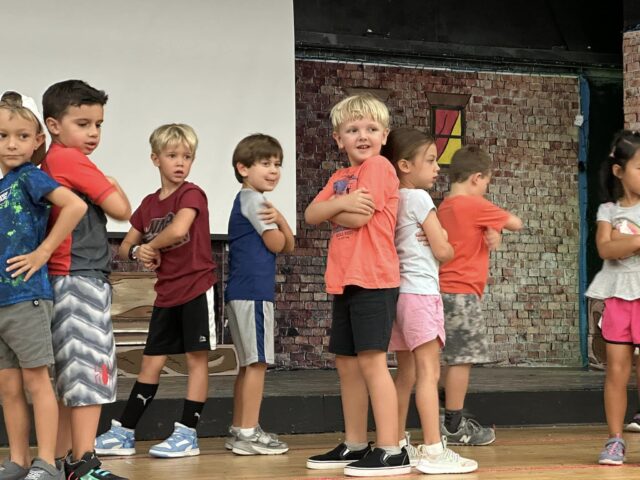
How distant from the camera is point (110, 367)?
340cm

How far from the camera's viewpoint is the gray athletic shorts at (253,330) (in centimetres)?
438

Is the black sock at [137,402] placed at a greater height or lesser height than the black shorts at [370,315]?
lesser

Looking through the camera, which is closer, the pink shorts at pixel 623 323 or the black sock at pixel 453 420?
the pink shorts at pixel 623 323

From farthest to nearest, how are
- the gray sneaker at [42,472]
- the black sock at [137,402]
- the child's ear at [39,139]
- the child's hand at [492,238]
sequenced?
the child's hand at [492,238] < the black sock at [137,402] < the child's ear at [39,139] < the gray sneaker at [42,472]

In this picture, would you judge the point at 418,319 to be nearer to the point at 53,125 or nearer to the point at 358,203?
the point at 358,203

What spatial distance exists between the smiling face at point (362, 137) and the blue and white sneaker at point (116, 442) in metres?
1.49

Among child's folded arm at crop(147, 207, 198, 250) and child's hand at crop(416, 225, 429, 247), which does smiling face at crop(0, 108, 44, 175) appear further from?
child's hand at crop(416, 225, 429, 247)

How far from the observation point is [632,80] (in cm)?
769

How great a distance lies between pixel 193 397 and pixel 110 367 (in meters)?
1.03

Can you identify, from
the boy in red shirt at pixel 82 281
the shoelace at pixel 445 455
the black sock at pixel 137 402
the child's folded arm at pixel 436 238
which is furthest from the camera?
the black sock at pixel 137 402

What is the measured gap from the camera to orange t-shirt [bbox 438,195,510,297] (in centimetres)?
468

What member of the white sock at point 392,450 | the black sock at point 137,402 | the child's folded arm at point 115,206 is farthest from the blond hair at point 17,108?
the white sock at point 392,450

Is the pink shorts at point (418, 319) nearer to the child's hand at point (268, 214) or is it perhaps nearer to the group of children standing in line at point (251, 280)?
the group of children standing in line at point (251, 280)

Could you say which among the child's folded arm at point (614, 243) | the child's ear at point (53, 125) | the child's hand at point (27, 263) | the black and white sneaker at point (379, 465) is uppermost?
the child's ear at point (53, 125)
